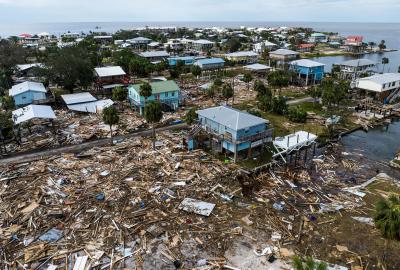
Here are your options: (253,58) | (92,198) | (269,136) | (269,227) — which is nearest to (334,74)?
(253,58)

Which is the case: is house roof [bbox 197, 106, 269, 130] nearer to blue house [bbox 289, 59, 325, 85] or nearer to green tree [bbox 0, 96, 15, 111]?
green tree [bbox 0, 96, 15, 111]

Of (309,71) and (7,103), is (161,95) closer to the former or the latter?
(7,103)

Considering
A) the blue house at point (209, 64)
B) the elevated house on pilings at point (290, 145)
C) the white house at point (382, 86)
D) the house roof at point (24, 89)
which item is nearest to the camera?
the elevated house on pilings at point (290, 145)

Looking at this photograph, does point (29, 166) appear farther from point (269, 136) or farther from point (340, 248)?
point (340, 248)

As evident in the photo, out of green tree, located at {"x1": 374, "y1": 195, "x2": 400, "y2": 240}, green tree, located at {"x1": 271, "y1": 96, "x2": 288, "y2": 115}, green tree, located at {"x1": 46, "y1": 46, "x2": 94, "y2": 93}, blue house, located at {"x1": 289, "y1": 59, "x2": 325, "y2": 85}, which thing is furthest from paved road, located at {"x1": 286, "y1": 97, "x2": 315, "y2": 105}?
green tree, located at {"x1": 374, "y1": 195, "x2": 400, "y2": 240}

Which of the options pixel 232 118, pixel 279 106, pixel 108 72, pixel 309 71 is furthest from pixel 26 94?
pixel 309 71

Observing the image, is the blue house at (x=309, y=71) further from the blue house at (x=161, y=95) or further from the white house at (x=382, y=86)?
the blue house at (x=161, y=95)

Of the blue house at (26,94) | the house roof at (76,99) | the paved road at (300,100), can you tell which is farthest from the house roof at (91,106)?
the paved road at (300,100)
